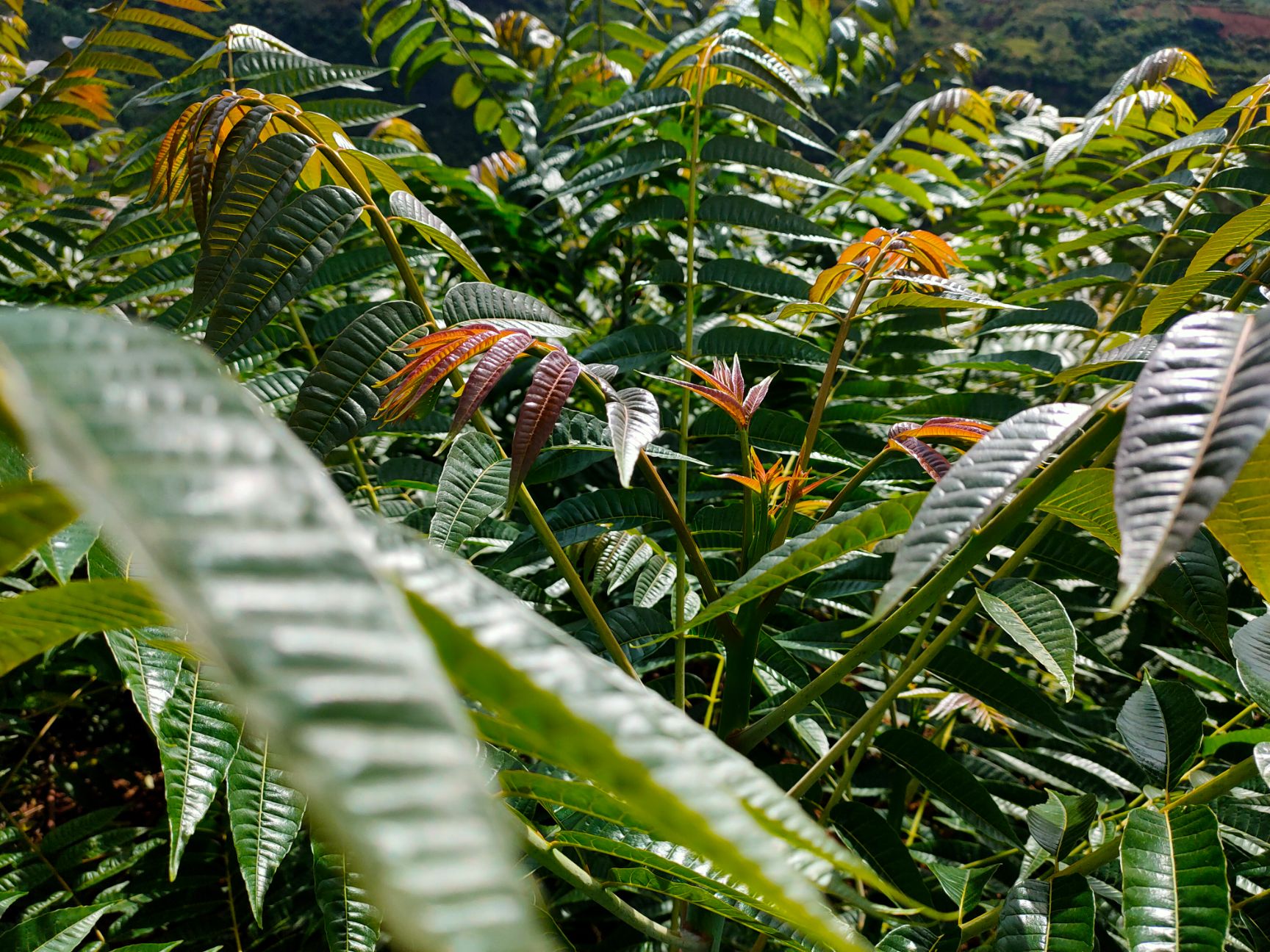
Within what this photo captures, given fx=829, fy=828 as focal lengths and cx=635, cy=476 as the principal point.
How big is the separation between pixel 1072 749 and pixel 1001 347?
3.56 feet

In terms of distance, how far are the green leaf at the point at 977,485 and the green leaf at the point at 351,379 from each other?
385mm

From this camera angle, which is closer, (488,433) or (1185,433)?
(1185,433)

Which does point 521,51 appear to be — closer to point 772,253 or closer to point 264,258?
point 772,253

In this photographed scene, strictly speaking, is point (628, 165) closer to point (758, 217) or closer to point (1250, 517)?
point (758, 217)

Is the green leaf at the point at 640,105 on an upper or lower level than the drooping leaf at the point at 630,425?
upper

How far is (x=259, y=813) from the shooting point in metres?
0.57

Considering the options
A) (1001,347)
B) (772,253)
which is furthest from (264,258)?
(1001,347)

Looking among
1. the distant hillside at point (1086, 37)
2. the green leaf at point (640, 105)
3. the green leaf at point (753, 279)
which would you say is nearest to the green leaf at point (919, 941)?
the green leaf at point (753, 279)

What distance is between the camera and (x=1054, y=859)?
1.99 ft

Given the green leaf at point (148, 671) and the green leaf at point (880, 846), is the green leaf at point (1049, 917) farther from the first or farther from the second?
the green leaf at point (148, 671)

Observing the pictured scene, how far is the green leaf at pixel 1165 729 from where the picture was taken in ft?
2.06

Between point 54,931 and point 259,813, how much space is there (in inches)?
11.5

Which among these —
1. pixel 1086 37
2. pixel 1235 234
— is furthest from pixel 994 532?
pixel 1086 37

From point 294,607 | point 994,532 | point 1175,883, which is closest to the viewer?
point 294,607
